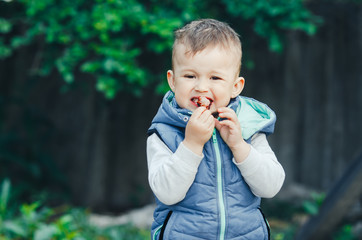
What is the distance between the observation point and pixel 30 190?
6.09 meters

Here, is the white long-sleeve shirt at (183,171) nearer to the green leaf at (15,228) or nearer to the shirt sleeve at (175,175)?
the shirt sleeve at (175,175)

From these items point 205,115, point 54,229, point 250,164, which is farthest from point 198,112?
point 54,229

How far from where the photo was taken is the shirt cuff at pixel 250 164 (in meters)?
1.76

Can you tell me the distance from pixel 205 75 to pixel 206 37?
0.45 ft

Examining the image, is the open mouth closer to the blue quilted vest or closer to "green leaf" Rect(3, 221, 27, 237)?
the blue quilted vest

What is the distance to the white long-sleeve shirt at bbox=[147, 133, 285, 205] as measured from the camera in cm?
170

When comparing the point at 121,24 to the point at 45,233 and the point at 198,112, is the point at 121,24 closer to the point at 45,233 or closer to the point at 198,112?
the point at 45,233

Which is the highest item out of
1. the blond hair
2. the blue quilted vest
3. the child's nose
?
the blond hair

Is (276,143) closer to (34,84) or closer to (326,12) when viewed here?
(326,12)

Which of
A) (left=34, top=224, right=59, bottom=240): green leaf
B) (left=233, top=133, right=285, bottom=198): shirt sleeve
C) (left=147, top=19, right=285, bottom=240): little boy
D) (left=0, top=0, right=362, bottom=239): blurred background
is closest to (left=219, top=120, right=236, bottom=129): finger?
(left=147, top=19, right=285, bottom=240): little boy

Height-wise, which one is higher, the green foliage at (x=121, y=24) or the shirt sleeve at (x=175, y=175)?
the green foliage at (x=121, y=24)

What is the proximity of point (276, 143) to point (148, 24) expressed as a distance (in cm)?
282

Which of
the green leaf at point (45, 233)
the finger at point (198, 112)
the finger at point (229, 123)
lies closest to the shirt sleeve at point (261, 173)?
the finger at point (229, 123)

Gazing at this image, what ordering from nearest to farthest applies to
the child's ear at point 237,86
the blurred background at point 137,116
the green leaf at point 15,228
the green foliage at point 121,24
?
the child's ear at point 237,86
the green leaf at point 15,228
the green foliage at point 121,24
the blurred background at point 137,116
